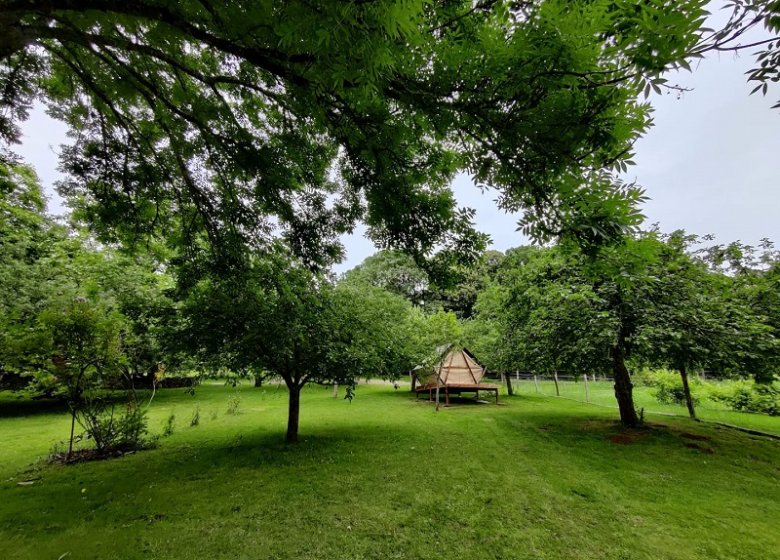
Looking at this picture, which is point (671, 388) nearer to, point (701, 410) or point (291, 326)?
point (701, 410)

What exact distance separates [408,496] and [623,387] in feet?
24.7

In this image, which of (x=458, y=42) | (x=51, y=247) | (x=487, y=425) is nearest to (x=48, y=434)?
(x=51, y=247)

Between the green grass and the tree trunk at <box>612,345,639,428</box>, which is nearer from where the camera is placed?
the tree trunk at <box>612,345,639,428</box>

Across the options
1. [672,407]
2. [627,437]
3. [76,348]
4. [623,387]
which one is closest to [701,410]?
[672,407]

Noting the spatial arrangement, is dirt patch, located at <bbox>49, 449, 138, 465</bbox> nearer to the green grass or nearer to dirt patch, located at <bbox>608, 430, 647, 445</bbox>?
dirt patch, located at <bbox>608, 430, 647, 445</bbox>

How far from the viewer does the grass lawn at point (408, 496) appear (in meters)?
4.12

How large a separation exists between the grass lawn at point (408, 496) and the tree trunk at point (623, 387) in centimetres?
56

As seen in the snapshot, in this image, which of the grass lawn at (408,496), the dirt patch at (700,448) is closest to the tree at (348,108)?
the grass lawn at (408,496)

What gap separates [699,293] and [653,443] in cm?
382

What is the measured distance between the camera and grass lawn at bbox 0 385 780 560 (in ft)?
13.5

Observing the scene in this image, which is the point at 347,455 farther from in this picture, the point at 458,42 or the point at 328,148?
the point at 458,42

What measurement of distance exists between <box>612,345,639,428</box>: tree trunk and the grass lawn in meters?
0.56

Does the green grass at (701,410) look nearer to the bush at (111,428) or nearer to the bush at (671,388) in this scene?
the bush at (671,388)

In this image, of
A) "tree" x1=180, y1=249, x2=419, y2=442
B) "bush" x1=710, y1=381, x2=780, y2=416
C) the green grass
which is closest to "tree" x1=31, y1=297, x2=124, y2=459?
"tree" x1=180, y1=249, x2=419, y2=442
